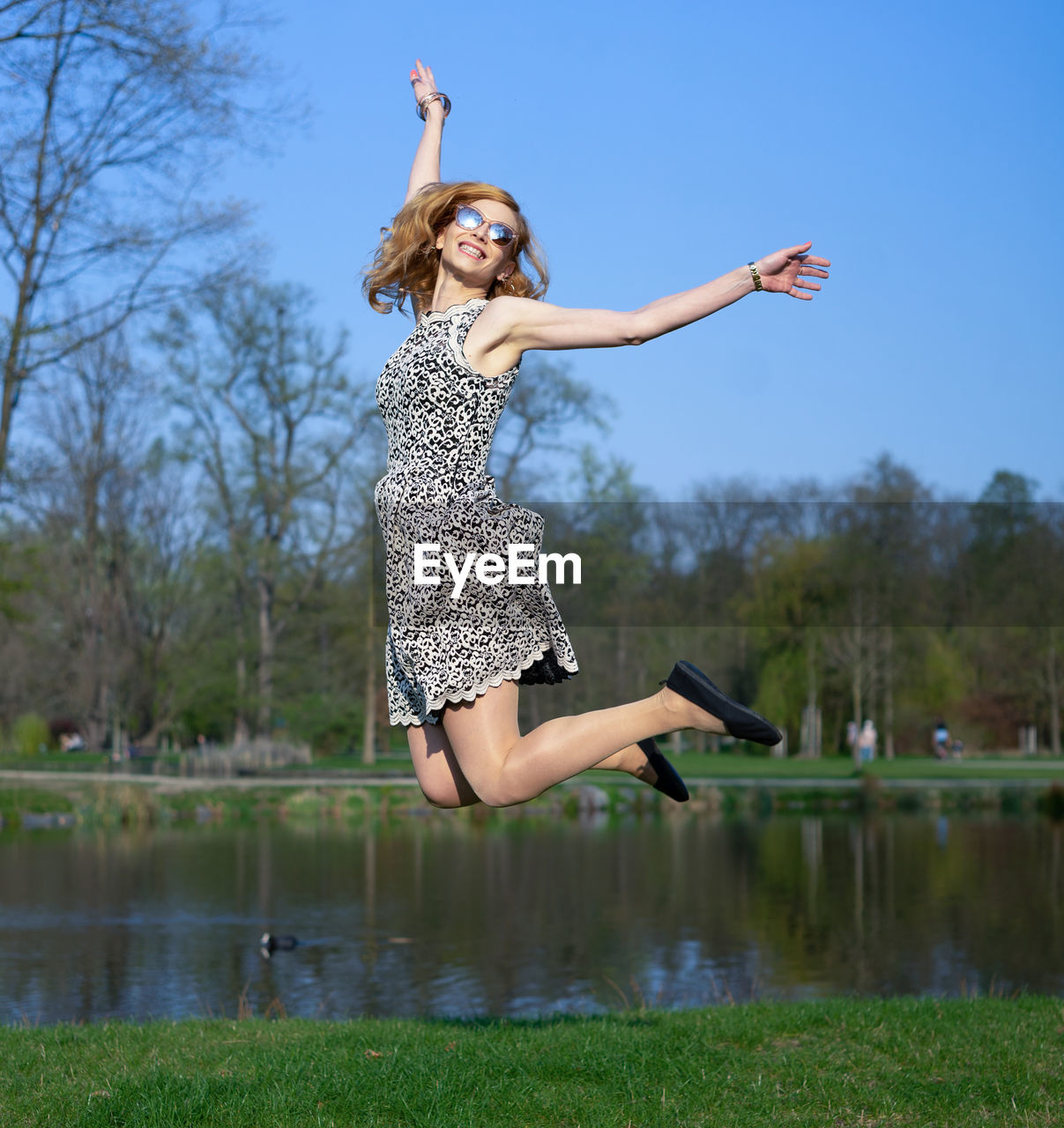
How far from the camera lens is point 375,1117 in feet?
12.1

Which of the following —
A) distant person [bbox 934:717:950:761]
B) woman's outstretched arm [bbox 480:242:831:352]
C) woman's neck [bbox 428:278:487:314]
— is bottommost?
distant person [bbox 934:717:950:761]

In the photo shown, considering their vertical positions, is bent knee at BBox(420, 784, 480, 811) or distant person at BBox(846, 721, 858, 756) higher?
bent knee at BBox(420, 784, 480, 811)

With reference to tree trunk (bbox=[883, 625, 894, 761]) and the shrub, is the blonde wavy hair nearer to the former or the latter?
tree trunk (bbox=[883, 625, 894, 761])

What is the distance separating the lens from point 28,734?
31781 mm

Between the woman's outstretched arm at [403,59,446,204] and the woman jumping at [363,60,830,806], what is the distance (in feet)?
1.09

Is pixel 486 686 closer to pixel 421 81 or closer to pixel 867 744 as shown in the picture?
pixel 421 81

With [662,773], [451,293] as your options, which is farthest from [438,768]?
[451,293]

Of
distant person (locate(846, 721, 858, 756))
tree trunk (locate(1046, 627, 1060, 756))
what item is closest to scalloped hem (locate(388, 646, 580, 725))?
distant person (locate(846, 721, 858, 756))

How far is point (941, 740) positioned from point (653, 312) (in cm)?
3586

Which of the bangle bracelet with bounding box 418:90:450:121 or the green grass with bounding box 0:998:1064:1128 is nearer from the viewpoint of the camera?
the green grass with bounding box 0:998:1064:1128

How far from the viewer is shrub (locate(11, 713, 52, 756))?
31.7 meters

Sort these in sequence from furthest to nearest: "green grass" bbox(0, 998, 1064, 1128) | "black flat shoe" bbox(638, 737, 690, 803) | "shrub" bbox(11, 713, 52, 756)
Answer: "shrub" bbox(11, 713, 52, 756)
"green grass" bbox(0, 998, 1064, 1128)
"black flat shoe" bbox(638, 737, 690, 803)

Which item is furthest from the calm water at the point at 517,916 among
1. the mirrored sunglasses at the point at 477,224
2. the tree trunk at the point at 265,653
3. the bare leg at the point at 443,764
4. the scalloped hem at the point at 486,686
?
the tree trunk at the point at 265,653

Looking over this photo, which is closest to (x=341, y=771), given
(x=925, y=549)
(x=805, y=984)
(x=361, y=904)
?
(x=361, y=904)
